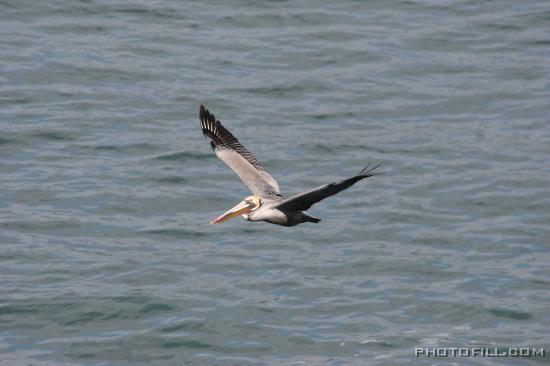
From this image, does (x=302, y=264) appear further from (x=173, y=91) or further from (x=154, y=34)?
(x=154, y=34)

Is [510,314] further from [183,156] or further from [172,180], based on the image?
[183,156]

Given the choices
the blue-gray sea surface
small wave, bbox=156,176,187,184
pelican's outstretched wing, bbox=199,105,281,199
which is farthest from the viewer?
small wave, bbox=156,176,187,184

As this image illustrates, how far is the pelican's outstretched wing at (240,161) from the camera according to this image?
15586 millimetres

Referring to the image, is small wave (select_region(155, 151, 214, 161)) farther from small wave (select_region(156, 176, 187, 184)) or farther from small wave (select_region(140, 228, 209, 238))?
small wave (select_region(140, 228, 209, 238))

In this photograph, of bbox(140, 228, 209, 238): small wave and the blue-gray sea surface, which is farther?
bbox(140, 228, 209, 238): small wave

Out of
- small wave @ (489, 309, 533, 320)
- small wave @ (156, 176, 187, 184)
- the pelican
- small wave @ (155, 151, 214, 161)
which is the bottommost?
small wave @ (489, 309, 533, 320)

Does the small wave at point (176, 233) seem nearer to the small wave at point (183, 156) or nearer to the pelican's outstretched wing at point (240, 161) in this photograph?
the small wave at point (183, 156)

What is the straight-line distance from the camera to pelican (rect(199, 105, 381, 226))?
13.4 metres

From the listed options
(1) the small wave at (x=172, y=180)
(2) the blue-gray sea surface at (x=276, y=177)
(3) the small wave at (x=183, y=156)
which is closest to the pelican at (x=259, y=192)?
(2) the blue-gray sea surface at (x=276, y=177)

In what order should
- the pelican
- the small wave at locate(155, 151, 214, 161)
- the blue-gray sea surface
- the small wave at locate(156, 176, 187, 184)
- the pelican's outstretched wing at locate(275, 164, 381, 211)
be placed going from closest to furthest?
the pelican's outstretched wing at locate(275, 164, 381, 211) → the pelican → the blue-gray sea surface → the small wave at locate(156, 176, 187, 184) → the small wave at locate(155, 151, 214, 161)

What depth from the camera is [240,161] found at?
16.1m

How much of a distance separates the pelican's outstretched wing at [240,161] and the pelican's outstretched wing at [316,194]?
3.96 ft

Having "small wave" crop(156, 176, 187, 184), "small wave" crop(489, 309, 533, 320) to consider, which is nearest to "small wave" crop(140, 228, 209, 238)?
"small wave" crop(156, 176, 187, 184)

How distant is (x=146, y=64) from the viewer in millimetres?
24562
